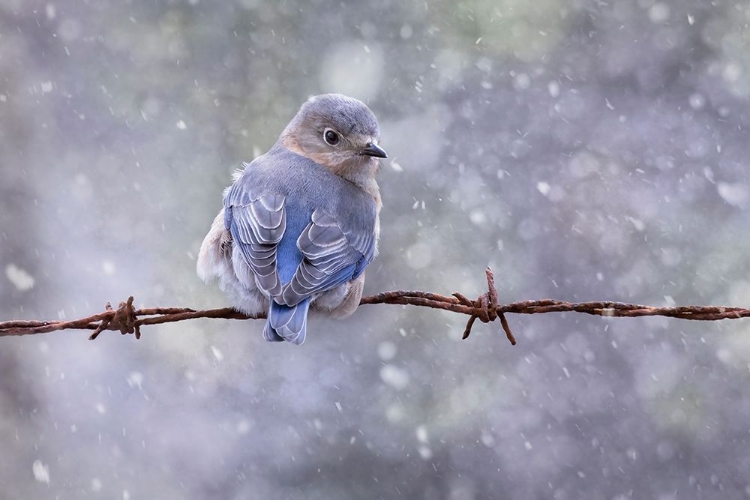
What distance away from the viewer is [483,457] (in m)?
10.5

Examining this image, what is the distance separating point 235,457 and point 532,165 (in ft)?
14.3

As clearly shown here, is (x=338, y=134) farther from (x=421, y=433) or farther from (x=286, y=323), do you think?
(x=421, y=433)

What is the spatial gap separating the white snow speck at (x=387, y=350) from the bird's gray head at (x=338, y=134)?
570 centimetres

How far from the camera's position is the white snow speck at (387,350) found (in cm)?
991

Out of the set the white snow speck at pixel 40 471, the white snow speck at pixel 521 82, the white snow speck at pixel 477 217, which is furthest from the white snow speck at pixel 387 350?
the white snow speck at pixel 40 471

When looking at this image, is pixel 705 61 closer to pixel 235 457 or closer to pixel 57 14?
pixel 235 457

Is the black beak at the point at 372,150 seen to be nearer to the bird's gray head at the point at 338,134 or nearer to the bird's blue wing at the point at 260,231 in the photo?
the bird's gray head at the point at 338,134

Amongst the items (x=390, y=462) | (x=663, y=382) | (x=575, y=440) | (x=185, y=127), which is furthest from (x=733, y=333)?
(x=185, y=127)

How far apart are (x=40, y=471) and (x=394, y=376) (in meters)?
3.88

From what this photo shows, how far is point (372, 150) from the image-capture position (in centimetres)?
412

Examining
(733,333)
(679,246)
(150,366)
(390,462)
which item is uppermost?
(679,246)

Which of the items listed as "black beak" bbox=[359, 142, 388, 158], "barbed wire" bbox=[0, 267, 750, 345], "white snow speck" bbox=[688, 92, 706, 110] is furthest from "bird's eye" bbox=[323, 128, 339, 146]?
"white snow speck" bbox=[688, 92, 706, 110]

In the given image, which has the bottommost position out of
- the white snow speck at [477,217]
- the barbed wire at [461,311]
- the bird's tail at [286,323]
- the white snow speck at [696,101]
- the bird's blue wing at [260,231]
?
the white snow speck at [477,217]

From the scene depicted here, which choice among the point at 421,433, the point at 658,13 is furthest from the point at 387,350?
the point at 658,13
